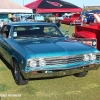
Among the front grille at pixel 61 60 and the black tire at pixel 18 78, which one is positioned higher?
the front grille at pixel 61 60

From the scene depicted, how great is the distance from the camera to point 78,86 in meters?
5.19

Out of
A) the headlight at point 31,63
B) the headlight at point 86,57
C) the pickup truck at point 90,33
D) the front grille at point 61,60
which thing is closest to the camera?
the headlight at point 31,63

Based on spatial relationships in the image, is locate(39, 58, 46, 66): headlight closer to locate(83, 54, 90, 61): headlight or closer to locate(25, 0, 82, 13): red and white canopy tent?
locate(83, 54, 90, 61): headlight

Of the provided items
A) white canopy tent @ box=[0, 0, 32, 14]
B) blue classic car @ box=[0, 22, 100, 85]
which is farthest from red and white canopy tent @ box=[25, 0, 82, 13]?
blue classic car @ box=[0, 22, 100, 85]

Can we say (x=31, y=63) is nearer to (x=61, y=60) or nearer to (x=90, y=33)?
(x=61, y=60)

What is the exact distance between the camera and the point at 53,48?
497 cm

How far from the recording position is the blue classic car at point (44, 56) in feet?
15.3

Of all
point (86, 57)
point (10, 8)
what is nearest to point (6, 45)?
point (86, 57)

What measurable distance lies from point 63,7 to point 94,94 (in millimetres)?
13640

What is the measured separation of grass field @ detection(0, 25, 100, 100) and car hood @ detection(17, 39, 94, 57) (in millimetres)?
863

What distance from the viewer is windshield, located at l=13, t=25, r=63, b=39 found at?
606cm

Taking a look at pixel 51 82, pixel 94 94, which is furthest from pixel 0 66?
pixel 94 94

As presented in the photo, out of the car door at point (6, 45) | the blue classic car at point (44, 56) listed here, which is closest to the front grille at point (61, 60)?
the blue classic car at point (44, 56)

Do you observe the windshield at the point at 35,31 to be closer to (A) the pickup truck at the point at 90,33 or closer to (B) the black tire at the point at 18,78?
(B) the black tire at the point at 18,78
